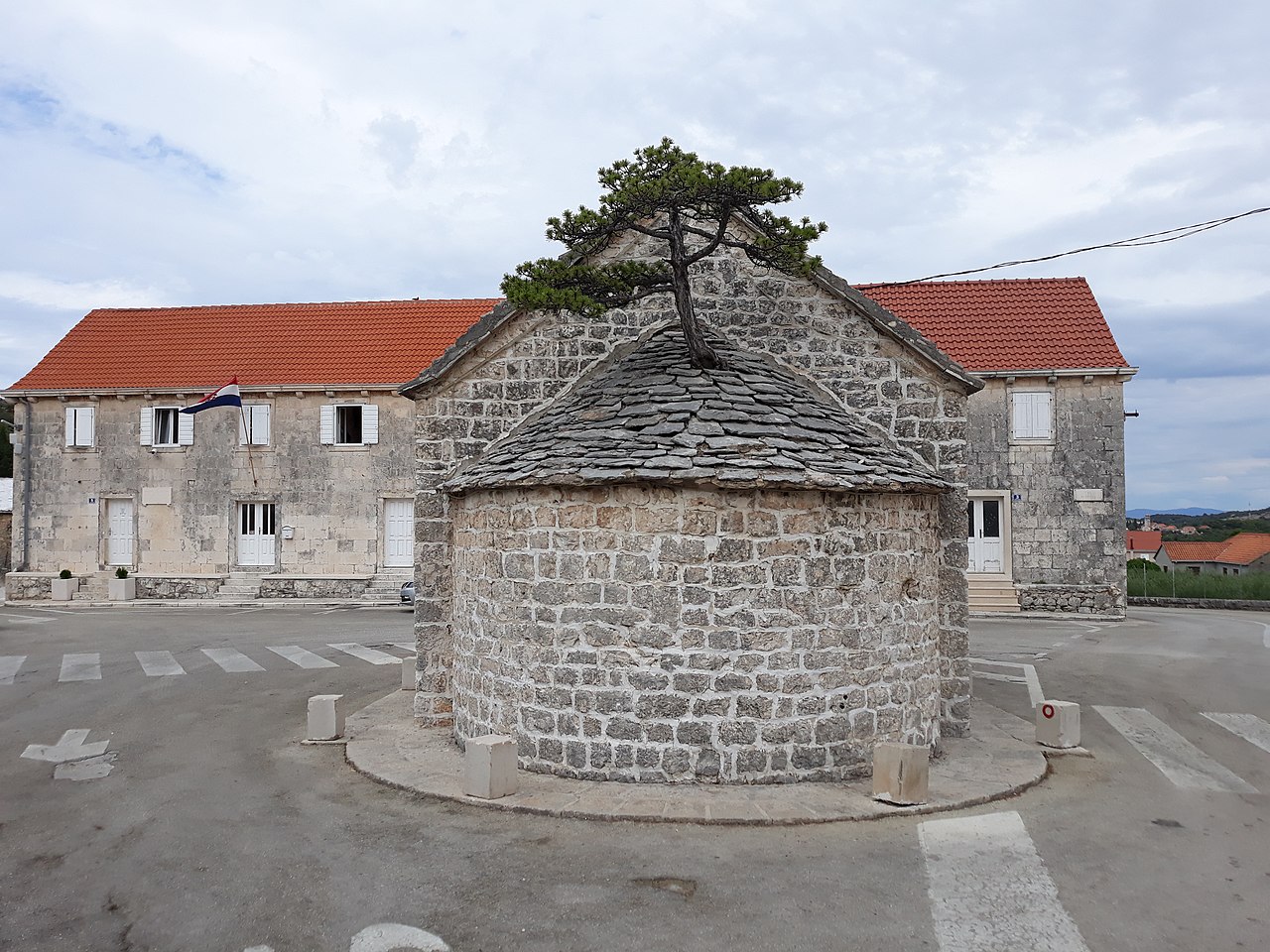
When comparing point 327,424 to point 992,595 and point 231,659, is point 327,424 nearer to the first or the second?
point 231,659

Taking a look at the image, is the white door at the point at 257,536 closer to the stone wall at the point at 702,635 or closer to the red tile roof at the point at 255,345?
the red tile roof at the point at 255,345

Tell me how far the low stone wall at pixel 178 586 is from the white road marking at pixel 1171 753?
21.3 metres

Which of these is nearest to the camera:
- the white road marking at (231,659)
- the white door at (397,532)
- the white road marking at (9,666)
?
the white road marking at (9,666)

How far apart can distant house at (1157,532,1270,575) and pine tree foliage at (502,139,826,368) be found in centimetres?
3723

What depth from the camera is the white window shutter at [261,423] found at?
2428cm

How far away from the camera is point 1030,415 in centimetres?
2211

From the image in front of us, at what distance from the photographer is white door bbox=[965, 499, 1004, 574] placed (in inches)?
889

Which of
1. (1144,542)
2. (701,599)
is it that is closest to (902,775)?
(701,599)

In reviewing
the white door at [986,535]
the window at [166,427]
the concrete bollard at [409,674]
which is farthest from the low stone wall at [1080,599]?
the window at [166,427]

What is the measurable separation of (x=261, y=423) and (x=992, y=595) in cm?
1928

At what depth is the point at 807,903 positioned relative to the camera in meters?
5.36

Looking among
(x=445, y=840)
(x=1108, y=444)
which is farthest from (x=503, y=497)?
(x=1108, y=444)

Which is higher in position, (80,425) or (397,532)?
(80,425)

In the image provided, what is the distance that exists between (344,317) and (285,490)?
5562 mm
